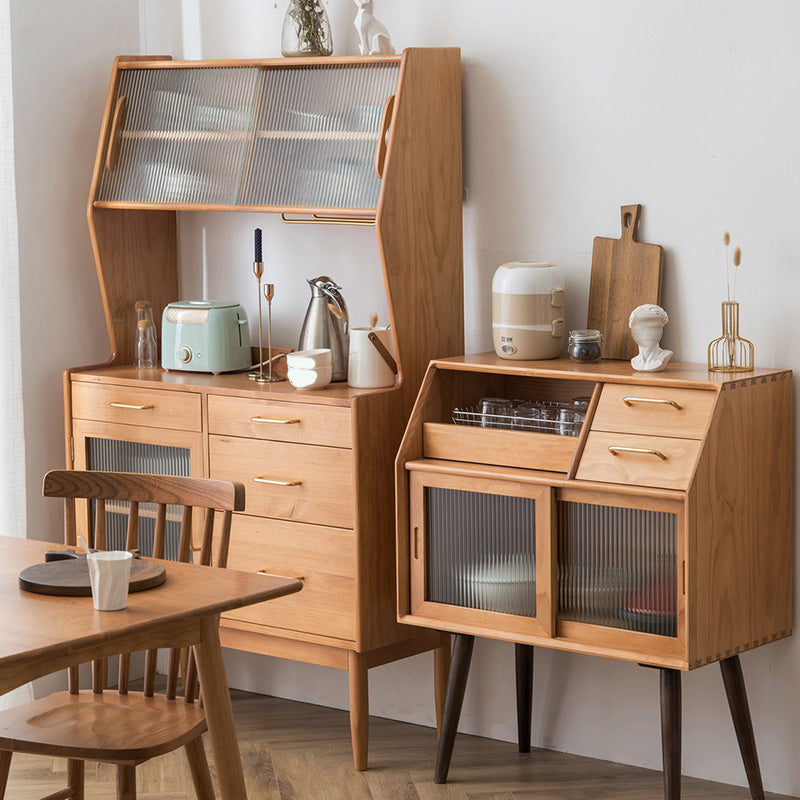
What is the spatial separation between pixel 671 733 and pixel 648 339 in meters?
0.94

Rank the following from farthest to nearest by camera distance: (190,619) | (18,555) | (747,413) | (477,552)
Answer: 1. (477,552)
2. (747,413)
3. (18,555)
4. (190,619)

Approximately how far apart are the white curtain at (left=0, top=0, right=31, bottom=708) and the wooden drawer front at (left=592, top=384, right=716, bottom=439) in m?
1.88

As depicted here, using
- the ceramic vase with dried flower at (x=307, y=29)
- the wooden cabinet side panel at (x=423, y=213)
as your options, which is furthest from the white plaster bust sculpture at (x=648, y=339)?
the ceramic vase with dried flower at (x=307, y=29)

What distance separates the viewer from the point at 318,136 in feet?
12.4

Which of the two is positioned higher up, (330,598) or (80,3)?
(80,3)

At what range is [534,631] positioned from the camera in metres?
3.31

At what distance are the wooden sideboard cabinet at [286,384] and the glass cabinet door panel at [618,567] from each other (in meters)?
0.60

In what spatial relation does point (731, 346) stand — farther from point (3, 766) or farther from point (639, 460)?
point (3, 766)

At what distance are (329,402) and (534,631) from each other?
807 millimetres

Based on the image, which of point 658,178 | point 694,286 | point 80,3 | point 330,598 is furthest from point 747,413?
point 80,3

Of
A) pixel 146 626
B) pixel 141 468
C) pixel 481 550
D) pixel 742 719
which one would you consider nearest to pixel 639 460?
pixel 481 550

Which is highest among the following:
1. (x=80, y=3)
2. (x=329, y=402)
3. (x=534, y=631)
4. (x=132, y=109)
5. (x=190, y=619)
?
(x=80, y=3)

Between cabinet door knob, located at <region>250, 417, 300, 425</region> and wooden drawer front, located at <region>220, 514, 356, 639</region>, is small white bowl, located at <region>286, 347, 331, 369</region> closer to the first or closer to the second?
cabinet door knob, located at <region>250, 417, 300, 425</region>

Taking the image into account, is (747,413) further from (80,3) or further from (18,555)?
(80,3)
